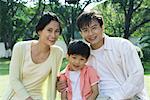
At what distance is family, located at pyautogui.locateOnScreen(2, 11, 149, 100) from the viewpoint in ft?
10.6

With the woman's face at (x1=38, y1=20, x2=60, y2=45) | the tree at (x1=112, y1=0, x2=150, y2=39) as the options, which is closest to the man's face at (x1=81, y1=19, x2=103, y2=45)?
the woman's face at (x1=38, y1=20, x2=60, y2=45)

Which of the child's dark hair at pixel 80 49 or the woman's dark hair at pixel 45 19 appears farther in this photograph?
the woman's dark hair at pixel 45 19

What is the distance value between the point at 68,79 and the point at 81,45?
0.33 metres

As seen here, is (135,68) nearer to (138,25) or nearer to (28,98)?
(28,98)

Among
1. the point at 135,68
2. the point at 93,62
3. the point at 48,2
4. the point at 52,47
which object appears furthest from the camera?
the point at 48,2

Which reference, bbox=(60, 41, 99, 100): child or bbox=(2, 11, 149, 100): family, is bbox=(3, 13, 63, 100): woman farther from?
bbox=(60, 41, 99, 100): child

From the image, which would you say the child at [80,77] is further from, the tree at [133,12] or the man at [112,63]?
the tree at [133,12]

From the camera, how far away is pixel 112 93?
10.6 feet

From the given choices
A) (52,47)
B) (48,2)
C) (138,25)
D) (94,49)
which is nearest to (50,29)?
(52,47)

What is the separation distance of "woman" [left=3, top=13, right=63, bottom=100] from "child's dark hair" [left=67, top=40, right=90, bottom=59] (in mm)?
250

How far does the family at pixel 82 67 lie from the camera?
3221mm

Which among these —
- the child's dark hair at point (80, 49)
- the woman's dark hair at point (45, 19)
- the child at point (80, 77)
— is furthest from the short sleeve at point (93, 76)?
the woman's dark hair at point (45, 19)

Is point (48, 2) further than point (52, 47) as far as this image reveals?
Yes

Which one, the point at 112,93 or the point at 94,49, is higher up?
the point at 94,49
